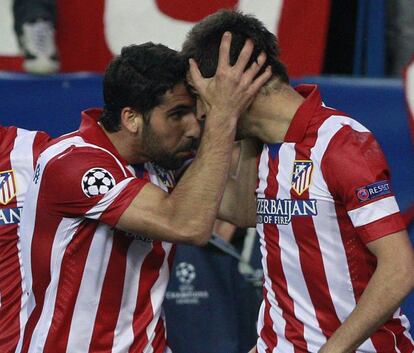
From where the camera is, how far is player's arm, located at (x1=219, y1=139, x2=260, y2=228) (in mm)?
4223

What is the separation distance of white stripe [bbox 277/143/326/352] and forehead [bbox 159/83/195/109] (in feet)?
1.21

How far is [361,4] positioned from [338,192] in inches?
100

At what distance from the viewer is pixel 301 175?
3781 millimetres

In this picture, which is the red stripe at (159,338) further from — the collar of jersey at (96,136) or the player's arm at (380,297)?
the player's arm at (380,297)

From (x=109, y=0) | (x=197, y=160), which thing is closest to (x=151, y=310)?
(x=197, y=160)

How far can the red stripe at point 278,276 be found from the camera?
12.8ft

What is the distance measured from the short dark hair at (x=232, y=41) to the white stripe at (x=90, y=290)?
615 mm

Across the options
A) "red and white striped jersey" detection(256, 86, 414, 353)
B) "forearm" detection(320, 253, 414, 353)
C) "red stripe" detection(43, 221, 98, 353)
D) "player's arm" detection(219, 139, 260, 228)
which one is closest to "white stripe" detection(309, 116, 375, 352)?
"red and white striped jersey" detection(256, 86, 414, 353)

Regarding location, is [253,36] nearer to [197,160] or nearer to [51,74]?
[197,160]

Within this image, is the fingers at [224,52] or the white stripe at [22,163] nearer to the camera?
the fingers at [224,52]

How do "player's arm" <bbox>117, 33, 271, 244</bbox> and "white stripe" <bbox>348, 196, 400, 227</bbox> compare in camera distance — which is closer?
"white stripe" <bbox>348, 196, 400, 227</bbox>

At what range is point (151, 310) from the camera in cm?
407

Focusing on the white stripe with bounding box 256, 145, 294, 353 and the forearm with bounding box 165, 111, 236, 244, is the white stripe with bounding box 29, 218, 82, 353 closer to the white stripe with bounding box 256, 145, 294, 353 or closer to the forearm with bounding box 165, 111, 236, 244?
the forearm with bounding box 165, 111, 236, 244

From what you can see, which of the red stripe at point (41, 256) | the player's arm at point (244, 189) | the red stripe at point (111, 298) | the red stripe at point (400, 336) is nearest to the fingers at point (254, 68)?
the player's arm at point (244, 189)
